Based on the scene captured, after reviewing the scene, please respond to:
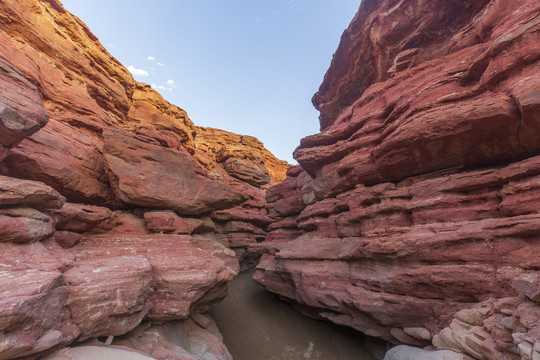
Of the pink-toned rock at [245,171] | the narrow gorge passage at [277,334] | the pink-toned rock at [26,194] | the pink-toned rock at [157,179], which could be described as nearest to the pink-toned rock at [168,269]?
the pink-toned rock at [26,194]

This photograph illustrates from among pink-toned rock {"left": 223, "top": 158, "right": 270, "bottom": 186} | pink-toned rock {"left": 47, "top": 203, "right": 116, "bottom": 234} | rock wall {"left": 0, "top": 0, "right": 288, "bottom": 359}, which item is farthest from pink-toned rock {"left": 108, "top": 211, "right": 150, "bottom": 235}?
pink-toned rock {"left": 223, "top": 158, "right": 270, "bottom": 186}

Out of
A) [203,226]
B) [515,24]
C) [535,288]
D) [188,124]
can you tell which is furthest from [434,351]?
[188,124]

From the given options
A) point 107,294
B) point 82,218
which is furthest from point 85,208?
point 107,294

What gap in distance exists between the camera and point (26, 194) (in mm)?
6336

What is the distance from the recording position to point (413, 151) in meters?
9.77

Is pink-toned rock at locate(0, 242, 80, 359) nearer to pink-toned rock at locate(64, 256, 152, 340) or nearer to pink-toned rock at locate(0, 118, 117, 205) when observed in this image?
pink-toned rock at locate(64, 256, 152, 340)

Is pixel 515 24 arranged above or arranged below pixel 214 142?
below

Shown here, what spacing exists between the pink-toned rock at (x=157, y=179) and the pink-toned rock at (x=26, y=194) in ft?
14.9

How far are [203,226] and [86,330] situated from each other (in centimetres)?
995

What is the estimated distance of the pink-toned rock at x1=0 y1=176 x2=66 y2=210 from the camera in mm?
6035

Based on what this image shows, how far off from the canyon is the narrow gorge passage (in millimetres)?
1108

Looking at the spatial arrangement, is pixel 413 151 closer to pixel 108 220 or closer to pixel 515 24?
pixel 515 24

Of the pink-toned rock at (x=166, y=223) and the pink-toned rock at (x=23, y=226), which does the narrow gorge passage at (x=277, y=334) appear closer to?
the pink-toned rock at (x=166, y=223)

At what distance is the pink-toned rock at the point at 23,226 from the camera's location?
19.0 feet
